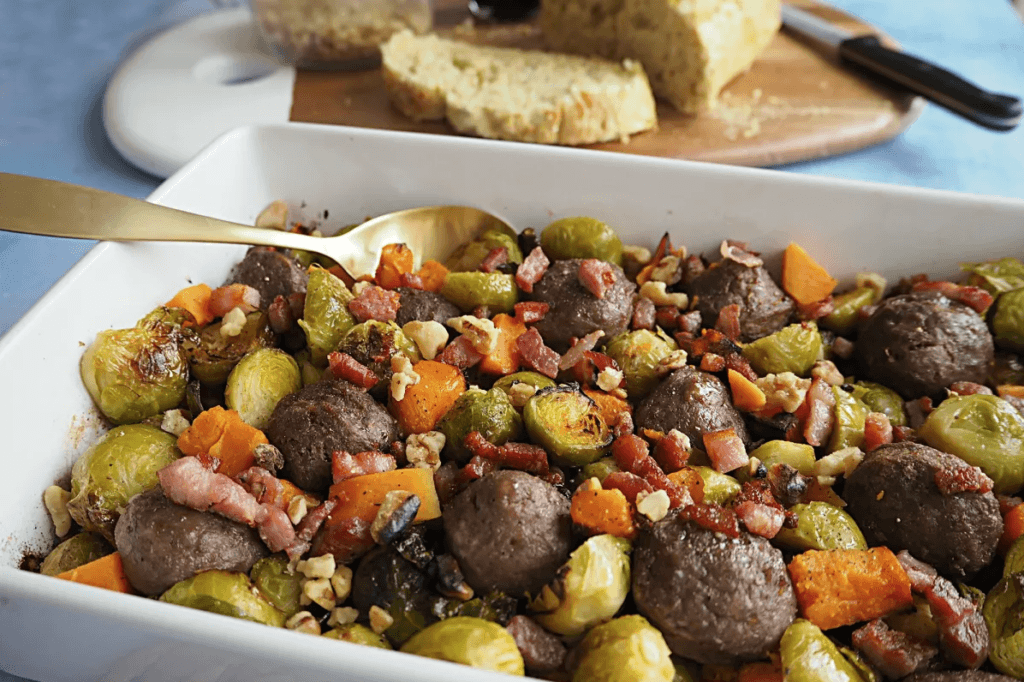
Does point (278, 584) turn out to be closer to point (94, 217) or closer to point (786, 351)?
point (94, 217)

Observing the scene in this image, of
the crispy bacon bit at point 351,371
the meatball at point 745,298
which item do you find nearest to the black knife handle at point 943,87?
the meatball at point 745,298

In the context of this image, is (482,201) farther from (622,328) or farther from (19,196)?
(19,196)

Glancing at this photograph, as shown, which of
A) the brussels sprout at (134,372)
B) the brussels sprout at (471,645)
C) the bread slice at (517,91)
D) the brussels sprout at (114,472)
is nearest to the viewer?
the brussels sprout at (471,645)

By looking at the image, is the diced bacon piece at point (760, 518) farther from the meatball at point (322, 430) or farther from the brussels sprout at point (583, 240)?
the brussels sprout at point (583, 240)

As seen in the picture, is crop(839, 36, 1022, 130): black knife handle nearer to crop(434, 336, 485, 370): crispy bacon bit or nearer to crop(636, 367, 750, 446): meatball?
crop(636, 367, 750, 446): meatball

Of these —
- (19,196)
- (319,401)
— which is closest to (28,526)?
(319,401)

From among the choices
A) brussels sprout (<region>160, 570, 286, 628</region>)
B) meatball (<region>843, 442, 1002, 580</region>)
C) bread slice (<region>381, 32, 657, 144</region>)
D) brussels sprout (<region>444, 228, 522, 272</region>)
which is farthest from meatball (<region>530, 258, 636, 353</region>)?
bread slice (<region>381, 32, 657, 144</region>)
